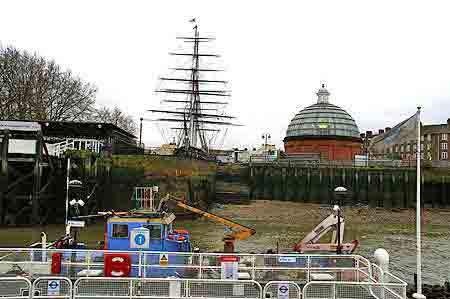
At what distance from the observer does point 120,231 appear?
48.9 ft

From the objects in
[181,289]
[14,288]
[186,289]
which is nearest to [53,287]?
[14,288]

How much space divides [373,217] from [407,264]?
2535cm

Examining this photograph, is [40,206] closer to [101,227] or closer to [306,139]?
[101,227]

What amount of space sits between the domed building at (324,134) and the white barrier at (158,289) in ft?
211

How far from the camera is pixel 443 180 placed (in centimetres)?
5797

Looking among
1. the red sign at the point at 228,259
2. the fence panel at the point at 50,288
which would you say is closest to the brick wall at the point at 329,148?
the red sign at the point at 228,259

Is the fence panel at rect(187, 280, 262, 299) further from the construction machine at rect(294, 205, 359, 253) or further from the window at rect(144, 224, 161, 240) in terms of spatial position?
the construction machine at rect(294, 205, 359, 253)

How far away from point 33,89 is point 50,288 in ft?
176

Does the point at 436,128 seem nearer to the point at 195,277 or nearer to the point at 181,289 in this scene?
the point at 195,277

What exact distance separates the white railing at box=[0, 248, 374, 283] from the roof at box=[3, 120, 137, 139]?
33.1 m

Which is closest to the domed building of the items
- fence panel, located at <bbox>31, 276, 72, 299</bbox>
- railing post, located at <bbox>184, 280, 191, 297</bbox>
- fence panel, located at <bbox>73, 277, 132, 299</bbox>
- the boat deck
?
the boat deck

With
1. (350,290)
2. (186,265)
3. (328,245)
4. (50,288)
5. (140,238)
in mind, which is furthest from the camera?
(328,245)

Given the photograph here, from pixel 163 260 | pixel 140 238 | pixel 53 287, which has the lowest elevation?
pixel 53 287

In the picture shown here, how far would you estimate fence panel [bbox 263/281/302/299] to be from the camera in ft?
34.5
